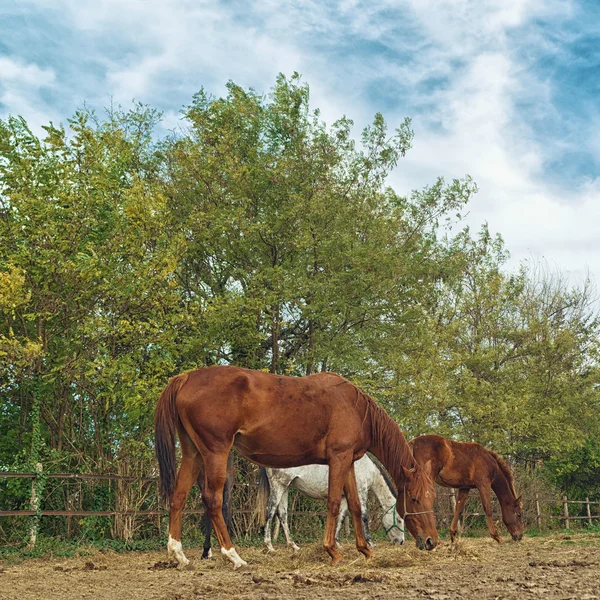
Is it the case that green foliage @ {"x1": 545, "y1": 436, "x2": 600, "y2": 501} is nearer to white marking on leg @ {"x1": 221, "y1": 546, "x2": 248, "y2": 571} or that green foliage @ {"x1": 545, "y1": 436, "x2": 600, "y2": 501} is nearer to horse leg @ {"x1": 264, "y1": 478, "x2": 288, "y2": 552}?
horse leg @ {"x1": 264, "y1": 478, "x2": 288, "y2": 552}

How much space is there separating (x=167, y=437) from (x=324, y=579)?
96.4 inches

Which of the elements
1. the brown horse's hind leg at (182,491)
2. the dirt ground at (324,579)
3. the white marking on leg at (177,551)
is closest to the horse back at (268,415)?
the brown horse's hind leg at (182,491)

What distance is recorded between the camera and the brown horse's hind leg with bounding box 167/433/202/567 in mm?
7304

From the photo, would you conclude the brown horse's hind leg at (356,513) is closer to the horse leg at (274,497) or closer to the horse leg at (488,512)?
the horse leg at (274,497)

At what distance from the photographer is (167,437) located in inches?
294

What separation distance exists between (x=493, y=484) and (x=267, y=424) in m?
6.73

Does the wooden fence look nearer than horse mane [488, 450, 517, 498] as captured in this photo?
Yes

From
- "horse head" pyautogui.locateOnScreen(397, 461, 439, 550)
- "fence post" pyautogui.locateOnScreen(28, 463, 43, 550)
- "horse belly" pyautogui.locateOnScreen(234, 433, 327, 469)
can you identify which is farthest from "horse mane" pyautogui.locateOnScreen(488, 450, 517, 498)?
"fence post" pyautogui.locateOnScreen(28, 463, 43, 550)

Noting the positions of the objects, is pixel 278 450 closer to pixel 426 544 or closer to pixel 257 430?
pixel 257 430

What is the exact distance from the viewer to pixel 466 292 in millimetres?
24844

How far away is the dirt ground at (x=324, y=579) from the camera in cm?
515

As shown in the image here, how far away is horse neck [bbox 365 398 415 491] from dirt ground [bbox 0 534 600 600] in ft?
3.54

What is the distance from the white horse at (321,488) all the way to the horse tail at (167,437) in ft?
12.7

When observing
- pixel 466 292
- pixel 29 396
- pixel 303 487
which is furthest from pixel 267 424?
pixel 466 292
